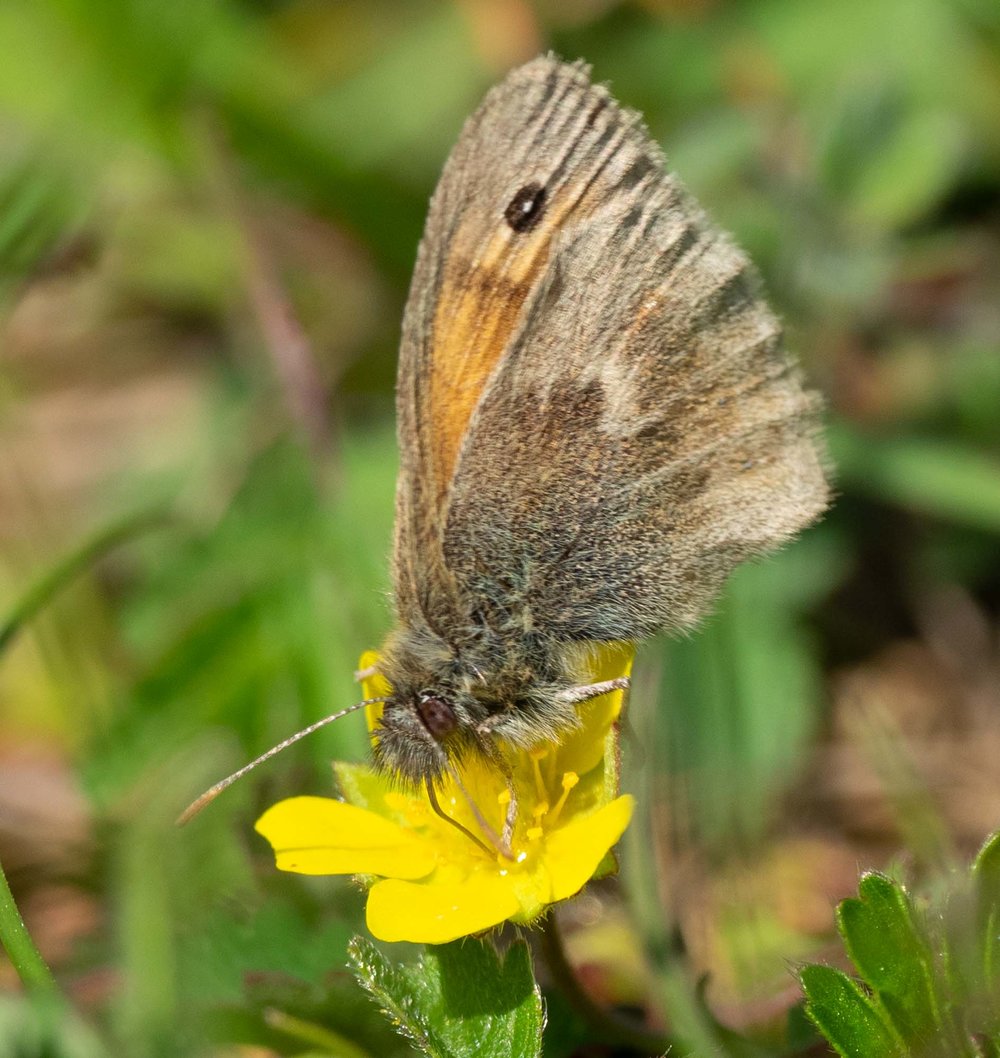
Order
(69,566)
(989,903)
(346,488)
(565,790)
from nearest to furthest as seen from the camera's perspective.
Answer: (989,903), (565,790), (69,566), (346,488)

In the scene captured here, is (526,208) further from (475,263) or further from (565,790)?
(565,790)

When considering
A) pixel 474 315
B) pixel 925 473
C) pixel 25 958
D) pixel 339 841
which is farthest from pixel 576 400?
pixel 925 473

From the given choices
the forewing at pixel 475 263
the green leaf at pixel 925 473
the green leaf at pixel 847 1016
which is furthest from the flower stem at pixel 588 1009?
the green leaf at pixel 925 473

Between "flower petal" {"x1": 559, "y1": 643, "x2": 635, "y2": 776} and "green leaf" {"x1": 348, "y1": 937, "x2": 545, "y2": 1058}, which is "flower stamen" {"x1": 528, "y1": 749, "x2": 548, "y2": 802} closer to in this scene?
"flower petal" {"x1": 559, "y1": 643, "x2": 635, "y2": 776}

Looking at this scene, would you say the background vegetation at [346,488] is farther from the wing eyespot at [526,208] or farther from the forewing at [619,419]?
the wing eyespot at [526,208]

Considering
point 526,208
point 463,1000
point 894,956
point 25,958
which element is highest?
point 526,208
